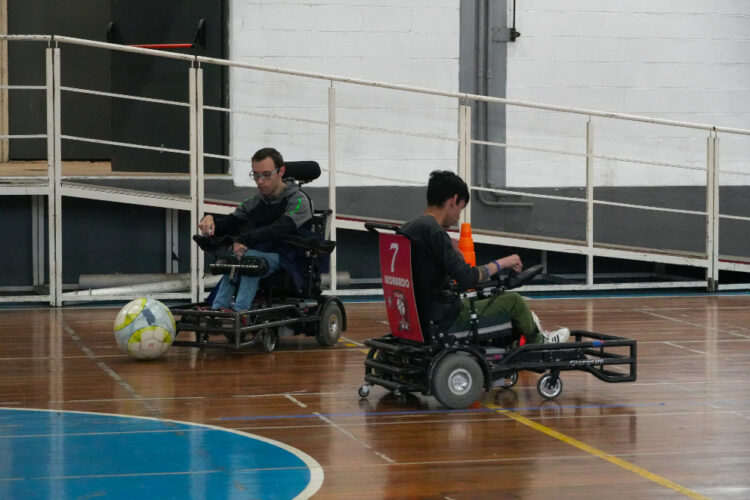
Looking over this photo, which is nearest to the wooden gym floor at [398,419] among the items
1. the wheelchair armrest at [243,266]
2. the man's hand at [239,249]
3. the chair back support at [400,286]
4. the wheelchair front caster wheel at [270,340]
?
the wheelchair front caster wheel at [270,340]

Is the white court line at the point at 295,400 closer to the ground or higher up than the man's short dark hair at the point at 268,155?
closer to the ground

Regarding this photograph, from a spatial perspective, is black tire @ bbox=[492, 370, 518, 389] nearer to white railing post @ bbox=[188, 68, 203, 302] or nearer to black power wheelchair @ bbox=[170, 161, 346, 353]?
black power wheelchair @ bbox=[170, 161, 346, 353]

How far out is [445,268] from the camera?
252 inches

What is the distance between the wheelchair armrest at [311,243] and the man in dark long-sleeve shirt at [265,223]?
62 millimetres

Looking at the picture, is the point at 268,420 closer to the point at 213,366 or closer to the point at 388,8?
the point at 213,366

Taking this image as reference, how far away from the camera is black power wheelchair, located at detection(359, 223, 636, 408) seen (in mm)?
6355

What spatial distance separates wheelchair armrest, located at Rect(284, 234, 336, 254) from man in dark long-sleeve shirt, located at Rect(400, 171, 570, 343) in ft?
5.85

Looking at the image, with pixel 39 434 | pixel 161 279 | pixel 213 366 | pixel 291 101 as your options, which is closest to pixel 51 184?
pixel 161 279

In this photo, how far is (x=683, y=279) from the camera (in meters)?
13.0

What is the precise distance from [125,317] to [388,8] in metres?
5.59

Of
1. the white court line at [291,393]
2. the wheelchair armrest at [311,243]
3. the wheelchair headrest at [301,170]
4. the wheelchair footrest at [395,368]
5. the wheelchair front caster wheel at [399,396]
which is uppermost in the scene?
the wheelchair headrest at [301,170]

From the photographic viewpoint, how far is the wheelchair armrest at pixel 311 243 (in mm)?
8227

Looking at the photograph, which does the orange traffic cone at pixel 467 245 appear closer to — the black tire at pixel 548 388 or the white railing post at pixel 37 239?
the black tire at pixel 548 388

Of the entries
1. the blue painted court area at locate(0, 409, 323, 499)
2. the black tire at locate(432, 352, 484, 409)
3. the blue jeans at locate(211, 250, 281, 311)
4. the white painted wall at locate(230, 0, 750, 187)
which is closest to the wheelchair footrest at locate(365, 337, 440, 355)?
the black tire at locate(432, 352, 484, 409)
